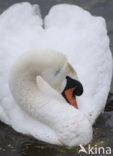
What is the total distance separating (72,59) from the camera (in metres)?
6.94

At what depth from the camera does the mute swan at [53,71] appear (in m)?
6.20

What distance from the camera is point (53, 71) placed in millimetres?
6137

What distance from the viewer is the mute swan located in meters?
6.20

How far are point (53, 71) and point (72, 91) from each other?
0.40 metres

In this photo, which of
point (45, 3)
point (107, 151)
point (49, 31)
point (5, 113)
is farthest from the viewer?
point (45, 3)

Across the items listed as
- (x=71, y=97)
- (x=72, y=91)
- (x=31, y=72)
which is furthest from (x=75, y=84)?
(x=31, y=72)

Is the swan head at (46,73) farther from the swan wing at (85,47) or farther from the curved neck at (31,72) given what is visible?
the swan wing at (85,47)

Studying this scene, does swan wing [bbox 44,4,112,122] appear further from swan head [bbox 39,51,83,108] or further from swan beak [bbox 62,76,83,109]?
swan head [bbox 39,51,83,108]

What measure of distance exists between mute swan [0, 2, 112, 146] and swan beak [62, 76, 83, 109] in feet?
0.04

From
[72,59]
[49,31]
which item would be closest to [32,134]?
[72,59]

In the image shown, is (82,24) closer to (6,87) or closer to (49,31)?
(49,31)

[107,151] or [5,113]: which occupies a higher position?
[5,113]

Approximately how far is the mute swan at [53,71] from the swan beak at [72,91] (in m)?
0.01

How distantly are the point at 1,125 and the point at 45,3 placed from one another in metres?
3.75
